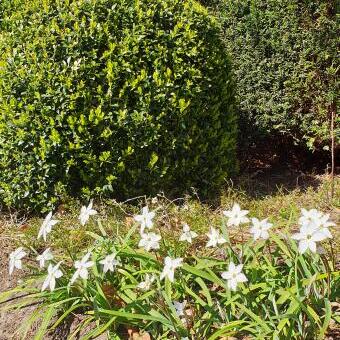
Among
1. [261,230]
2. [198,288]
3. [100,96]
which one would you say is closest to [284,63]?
[100,96]

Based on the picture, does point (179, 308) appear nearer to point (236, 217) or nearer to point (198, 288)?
point (198, 288)

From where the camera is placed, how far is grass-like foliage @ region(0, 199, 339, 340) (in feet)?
8.43

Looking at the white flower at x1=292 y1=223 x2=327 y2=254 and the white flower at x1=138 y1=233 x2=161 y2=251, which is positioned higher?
the white flower at x1=292 y1=223 x2=327 y2=254

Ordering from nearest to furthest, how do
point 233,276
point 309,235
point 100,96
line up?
point 309,235 → point 233,276 → point 100,96

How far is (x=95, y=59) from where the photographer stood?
419 cm

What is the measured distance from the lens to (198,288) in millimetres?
3064

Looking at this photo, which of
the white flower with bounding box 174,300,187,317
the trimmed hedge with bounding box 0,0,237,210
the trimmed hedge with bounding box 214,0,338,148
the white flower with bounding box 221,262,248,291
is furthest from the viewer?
the trimmed hedge with bounding box 214,0,338,148

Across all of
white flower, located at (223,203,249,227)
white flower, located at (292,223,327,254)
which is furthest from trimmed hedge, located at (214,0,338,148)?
white flower, located at (292,223,327,254)

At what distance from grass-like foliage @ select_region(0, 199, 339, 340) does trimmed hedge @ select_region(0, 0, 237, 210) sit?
3.74 ft

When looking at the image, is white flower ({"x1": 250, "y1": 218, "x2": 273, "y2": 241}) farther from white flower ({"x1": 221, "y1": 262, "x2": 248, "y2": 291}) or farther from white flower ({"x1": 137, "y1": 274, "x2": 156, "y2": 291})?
white flower ({"x1": 137, "y1": 274, "x2": 156, "y2": 291})

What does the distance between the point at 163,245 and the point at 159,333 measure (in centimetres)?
58

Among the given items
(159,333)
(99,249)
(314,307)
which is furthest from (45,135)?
(314,307)

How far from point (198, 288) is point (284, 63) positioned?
9.31ft

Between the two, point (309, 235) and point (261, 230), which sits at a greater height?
point (309, 235)
